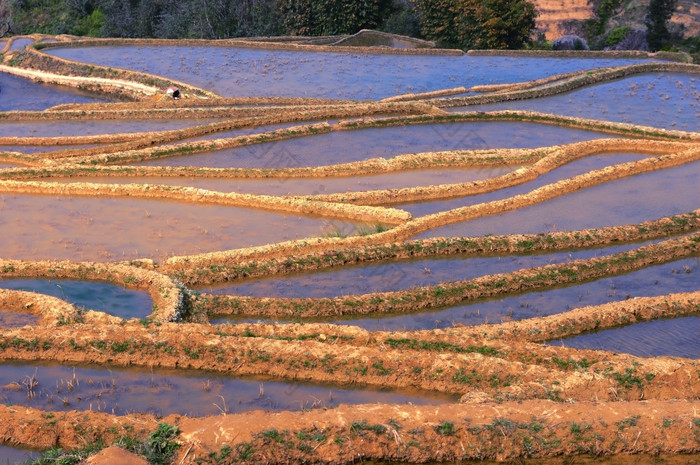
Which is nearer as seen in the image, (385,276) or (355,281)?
(355,281)

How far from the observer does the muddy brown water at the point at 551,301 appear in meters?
12.6

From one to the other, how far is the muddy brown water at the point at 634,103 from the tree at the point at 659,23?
1238cm

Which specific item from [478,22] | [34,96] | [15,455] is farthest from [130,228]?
[478,22]

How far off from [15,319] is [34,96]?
86.8 ft

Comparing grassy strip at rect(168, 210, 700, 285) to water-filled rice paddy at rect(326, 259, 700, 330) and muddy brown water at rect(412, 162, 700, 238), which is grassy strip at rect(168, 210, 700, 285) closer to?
muddy brown water at rect(412, 162, 700, 238)

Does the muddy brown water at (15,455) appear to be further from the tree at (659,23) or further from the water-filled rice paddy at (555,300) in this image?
the tree at (659,23)

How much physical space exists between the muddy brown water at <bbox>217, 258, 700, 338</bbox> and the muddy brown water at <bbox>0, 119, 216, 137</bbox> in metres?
15.4

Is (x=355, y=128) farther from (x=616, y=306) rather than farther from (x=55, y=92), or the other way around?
(x=55, y=92)

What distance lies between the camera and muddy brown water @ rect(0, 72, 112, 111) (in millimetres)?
34378

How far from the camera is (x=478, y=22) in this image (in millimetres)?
40625

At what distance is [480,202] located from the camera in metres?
18.2

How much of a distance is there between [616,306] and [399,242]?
13.9 ft

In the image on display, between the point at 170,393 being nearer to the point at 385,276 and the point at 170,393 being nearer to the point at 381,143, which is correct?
the point at 385,276

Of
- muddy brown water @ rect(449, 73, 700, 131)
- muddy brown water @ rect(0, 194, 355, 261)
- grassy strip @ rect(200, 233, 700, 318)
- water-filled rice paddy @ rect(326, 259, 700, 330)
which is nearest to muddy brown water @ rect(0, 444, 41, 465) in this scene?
grassy strip @ rect(200, 233, 700, 318)
